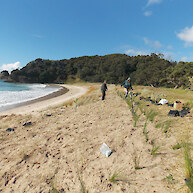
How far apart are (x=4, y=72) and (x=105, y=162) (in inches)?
6241

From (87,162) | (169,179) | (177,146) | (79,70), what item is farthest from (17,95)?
(79,70)

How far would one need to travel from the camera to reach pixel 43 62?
102188mm

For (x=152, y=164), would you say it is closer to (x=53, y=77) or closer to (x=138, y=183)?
(x=138, y=183)

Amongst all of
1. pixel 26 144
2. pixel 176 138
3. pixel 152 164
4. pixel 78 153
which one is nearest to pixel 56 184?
pixel 78 153

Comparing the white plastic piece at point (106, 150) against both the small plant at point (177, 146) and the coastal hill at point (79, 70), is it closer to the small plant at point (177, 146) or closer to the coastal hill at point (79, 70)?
the small plant at point (177, 146)

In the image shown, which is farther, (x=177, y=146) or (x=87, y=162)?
(x=87, y=162)

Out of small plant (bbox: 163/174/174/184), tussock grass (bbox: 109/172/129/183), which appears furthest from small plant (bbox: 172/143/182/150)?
tussock grass (bbox: 109/172/129/183)

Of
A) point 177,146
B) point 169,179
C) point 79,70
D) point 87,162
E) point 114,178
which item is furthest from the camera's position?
point 79,70

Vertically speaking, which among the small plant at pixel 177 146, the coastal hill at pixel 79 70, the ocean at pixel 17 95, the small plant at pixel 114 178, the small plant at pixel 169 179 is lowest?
the ocean at pixel 17 95

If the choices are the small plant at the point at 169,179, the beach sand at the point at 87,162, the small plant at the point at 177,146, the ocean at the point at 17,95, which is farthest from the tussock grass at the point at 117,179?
the ocean at the point at 17,95

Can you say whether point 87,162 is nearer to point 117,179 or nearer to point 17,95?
point 117,179

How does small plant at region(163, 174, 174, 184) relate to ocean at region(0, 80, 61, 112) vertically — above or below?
above

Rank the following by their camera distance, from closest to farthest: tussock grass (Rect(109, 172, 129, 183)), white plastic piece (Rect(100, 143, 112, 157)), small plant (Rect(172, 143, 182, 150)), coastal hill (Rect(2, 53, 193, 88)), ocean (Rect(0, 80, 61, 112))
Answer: tussock grass (Rect(109, 172, 129, 183))
small plant (Rect(172, 143, 182, 150))
white plastic piece (Rect(100, 143, 112, 157))
ocean (Rect(0, 80, 61, 112))
coastal hill (Rect(2, 53, 193, 88))

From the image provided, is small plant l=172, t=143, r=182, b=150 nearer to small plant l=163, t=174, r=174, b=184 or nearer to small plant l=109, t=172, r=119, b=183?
small plant l=163, t=174, r=174, b=184
